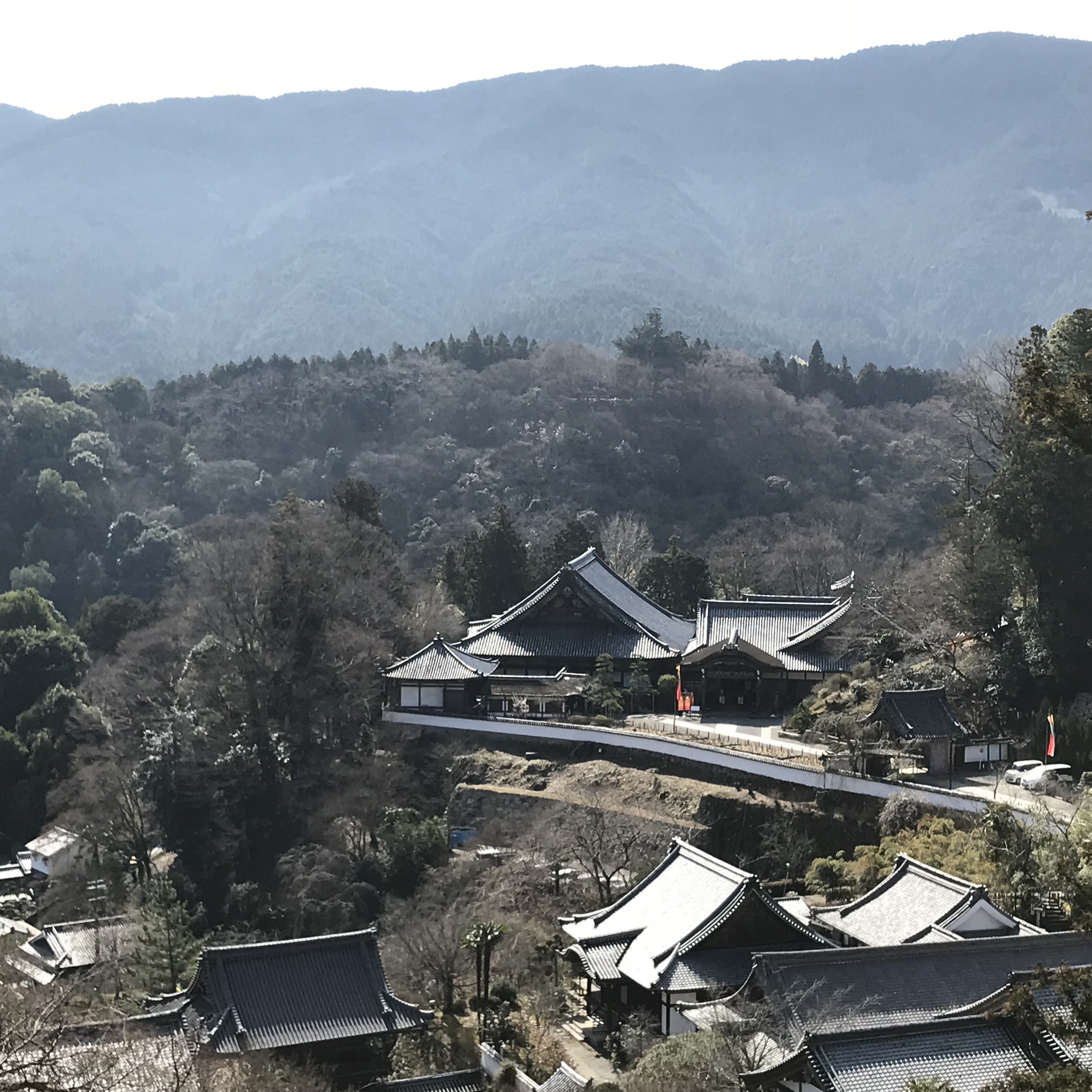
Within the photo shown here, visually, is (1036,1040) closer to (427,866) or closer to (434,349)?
(427,866)

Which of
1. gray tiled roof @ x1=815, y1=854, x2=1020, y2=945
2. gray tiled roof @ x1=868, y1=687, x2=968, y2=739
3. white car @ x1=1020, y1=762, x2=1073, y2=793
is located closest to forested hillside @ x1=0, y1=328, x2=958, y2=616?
gray tiled roof @ x1=868, y1=687, x2=968, y2=739

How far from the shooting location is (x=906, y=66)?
188500 mm

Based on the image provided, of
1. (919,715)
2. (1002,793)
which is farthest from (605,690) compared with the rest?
(1002,793)

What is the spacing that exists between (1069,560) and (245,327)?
12407 centimetres

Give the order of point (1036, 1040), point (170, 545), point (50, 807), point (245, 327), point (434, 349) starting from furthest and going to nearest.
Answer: point (245, 327) < point (434, 349) < point (170, 545) < point (50, 807) < point (1036, 1040)

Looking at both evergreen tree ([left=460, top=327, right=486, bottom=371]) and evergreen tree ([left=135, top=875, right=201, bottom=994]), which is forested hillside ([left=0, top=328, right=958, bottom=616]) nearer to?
evergreen tree ([left=460, top=327, right=486, bottom=371])

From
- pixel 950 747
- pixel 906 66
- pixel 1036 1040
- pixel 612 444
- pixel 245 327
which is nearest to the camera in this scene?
pixel 1036 1040

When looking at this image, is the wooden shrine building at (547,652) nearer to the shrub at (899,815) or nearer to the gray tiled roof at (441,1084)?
the shrub at (899,815)

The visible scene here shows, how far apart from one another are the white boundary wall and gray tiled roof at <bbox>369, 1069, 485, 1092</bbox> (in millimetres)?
10602

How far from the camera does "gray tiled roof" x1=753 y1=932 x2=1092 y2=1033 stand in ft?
59.4

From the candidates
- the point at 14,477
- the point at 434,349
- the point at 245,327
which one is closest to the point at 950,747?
the point at 14,477

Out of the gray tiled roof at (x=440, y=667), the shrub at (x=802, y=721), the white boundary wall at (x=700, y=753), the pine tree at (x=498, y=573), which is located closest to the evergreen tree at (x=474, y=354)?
the pine tree at (x=498, y=573)

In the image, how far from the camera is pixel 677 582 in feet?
161

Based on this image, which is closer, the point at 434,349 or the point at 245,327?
the point at 434,349
